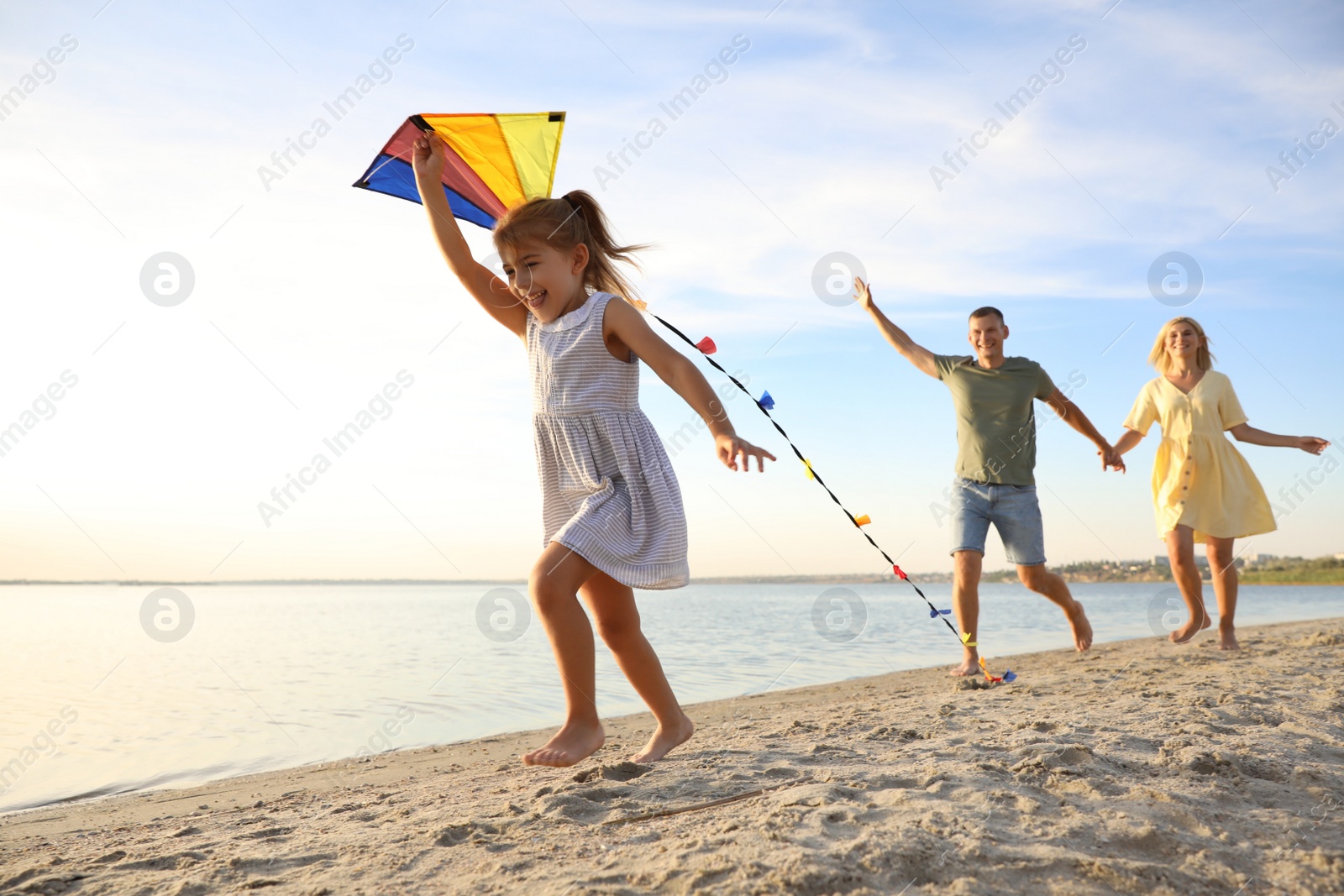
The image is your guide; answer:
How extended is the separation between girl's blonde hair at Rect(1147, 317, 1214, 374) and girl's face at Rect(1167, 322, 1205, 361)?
2 cm

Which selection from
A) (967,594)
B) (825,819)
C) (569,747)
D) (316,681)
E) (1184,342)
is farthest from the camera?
(316,681)

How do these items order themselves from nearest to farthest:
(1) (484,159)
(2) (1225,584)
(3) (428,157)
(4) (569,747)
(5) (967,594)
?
1. (4) (569,747)
2. (3) (428,157)
3. (1) (484,159)
4. (5) (967,594)
5. (2) (1225,584)

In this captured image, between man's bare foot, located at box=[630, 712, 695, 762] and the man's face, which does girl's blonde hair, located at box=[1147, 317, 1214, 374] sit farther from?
man's bare foot, located at box=[630, 712, 695, 762]

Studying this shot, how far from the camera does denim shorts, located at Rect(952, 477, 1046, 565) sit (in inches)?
205

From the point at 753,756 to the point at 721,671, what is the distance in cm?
432

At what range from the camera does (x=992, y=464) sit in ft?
17.2

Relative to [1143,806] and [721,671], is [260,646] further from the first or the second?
[1143,806]

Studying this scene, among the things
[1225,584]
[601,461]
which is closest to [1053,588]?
[1225,584]

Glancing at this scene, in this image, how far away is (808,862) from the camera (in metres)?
1.75

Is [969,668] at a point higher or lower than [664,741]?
lower

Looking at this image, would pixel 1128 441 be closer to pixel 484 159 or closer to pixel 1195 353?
pixel 1195 353

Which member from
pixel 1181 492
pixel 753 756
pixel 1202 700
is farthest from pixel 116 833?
pixel 1181 492

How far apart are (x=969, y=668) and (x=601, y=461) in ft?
10.8

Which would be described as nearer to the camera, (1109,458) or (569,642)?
(569,642)
